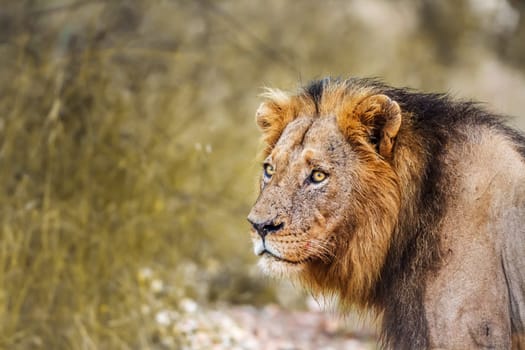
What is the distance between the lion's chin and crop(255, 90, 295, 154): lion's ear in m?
0.71

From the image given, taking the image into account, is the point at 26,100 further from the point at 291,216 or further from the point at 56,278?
the point at 291,216

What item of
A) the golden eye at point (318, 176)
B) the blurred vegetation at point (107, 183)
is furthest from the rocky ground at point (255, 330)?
the golden eye at point (318, 176)

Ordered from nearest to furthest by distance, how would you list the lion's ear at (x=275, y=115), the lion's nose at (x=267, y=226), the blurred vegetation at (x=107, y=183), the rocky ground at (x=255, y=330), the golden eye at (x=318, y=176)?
the lion's nose at (x=267, y=226)
the golden eye at (x=318, y=176)
the lion's ear at (x=275, y=115)
the blurred vegetation at (x=107, y=183)
the rocky ground at (x=255, y=330)

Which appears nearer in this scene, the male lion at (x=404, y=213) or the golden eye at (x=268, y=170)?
the male lion at (x=404, y=213)

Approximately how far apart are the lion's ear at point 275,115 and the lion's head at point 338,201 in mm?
290

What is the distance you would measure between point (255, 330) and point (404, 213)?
342cm

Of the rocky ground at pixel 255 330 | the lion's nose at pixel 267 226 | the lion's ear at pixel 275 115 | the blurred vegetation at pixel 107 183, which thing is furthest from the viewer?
the rocky ground at pixel 255 330

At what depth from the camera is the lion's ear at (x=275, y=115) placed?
4422mm

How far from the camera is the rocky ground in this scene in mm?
5984

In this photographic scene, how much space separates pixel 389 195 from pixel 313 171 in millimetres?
352

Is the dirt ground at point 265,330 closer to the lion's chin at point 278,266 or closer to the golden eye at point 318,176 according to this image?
the lion's chin at point 278,266

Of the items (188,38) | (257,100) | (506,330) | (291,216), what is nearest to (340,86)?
(291,216)

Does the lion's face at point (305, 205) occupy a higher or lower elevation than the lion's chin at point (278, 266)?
higher

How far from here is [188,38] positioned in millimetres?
9547
